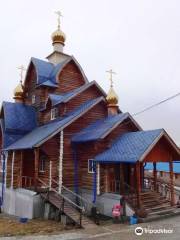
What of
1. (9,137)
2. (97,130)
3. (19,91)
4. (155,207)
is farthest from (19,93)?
(155,207)

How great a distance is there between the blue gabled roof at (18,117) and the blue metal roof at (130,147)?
7501mm

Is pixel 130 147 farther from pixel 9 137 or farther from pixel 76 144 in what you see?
pixel 9 137

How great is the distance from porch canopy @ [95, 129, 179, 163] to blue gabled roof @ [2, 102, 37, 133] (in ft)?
24.6

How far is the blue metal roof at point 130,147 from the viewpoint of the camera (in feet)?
44.9

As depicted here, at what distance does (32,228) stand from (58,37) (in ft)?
58.2

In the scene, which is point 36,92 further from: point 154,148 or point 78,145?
point 154,148

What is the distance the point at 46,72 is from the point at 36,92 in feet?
6.06

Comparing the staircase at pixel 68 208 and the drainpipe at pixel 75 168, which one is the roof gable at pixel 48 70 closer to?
the drainpipe at pixel 75 168

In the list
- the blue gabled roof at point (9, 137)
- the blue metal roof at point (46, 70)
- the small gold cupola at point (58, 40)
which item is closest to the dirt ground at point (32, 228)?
the blue gabled roof at point (9, 137)

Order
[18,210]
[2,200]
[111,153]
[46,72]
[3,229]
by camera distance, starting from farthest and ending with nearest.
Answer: [46,72], [2,200], [18,210], [111,153], [3,229]

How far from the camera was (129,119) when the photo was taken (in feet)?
58.7

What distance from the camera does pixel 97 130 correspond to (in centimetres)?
1669

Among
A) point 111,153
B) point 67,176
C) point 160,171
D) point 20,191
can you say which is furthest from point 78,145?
point 160,171

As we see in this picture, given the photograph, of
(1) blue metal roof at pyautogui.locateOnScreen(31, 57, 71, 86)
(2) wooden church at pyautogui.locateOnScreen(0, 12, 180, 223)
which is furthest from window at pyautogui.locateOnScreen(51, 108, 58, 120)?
(1) blue metal roof at pyautogui.locateOnScreen(31, 57, 71, 86)
